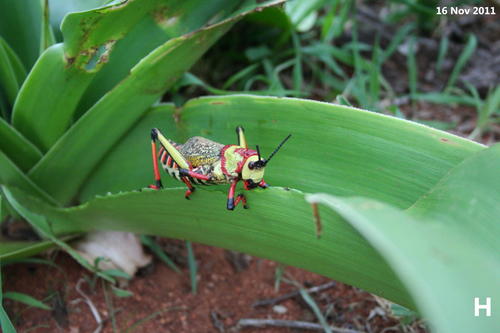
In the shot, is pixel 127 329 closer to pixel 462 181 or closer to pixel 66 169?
pixel 66 169

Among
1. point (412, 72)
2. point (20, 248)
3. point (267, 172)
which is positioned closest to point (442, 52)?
point (412, 72)

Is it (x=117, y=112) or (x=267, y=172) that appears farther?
(x=117, y=112)

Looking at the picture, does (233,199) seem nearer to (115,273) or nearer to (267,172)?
(267,172)

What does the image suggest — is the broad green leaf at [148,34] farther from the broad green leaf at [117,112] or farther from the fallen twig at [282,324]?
the fallen twig at [282,324]

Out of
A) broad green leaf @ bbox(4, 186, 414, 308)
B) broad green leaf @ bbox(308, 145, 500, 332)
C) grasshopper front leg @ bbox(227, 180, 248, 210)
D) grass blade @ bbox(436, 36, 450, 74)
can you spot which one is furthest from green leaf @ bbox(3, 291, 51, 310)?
grass blade @ bbox(436, 36, 450, 74)

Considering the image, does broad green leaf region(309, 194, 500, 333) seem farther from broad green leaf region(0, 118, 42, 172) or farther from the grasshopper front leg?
broad green leaf region(0, 118, 42, 172)

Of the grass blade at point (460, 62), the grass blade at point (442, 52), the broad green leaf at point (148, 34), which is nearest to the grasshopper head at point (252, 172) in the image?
the broad green leaf at point (148, 34)
